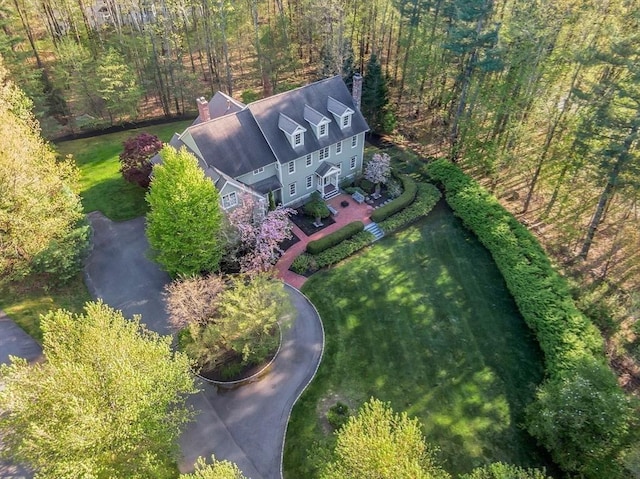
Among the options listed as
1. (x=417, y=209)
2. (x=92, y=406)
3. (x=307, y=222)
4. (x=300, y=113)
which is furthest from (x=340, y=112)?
(x=92, y=406)

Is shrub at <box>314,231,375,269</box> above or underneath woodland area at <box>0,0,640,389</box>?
underneath

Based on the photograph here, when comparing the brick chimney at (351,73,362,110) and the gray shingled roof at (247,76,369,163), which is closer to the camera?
the gray shingled roof at (247,76,369,163)

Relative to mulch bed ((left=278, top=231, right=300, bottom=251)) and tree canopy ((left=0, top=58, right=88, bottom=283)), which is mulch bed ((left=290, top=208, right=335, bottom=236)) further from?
tree canopy ((left=0, top=58, right=88, bottom=283))

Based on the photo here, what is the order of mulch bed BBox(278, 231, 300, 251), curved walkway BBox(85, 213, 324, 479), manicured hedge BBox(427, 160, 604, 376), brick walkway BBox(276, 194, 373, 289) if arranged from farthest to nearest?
mulch bed BBox(278, 231, 300, 251), brick walkway BBox(276, 194, 373, 289), manicured hedge BBox(427, 160, 604, 376), curved walkway BBox(85, 213, 324, 479)

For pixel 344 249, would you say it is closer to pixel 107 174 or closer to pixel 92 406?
pixel 92 406

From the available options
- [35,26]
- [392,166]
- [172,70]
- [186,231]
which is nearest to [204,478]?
[186,231]

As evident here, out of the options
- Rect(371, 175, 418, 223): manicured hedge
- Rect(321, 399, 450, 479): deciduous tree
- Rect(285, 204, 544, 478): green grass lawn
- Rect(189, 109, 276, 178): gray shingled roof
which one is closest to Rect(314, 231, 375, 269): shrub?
Rect(285, 204, 544, 478): green grass lawn

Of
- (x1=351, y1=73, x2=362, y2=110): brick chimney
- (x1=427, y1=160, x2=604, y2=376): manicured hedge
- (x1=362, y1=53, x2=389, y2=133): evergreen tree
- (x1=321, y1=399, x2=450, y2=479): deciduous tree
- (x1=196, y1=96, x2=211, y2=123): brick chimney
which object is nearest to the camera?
(x1=321, y1=399, x2=450, y2=479): deciduous tree

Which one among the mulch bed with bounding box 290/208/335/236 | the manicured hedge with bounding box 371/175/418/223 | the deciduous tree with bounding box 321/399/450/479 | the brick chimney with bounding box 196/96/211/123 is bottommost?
the mulch bed with bounding box 290/208/335/236
